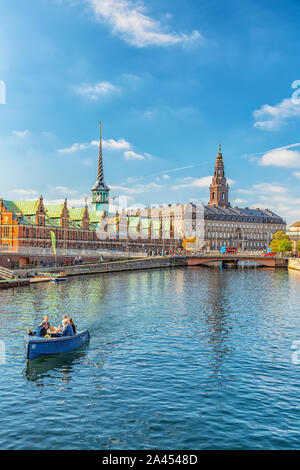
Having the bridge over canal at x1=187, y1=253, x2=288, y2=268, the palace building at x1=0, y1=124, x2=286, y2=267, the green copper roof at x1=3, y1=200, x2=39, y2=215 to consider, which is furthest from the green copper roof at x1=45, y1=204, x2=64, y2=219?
the bridge over canal at x1=187, y1=253, x2=288, y2=268

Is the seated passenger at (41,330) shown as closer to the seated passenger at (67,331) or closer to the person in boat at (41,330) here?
the person in boat at (41,330)

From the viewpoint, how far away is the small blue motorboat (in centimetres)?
3400

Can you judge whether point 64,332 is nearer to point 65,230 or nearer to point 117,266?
point 117,266

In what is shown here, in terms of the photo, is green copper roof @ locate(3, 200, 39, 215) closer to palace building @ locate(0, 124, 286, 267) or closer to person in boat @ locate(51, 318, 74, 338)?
palace building @ locate(0, 124, 286, 267)

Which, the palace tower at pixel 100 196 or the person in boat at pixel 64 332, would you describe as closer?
the person in boat at pixel 64 332

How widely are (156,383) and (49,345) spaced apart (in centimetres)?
1021

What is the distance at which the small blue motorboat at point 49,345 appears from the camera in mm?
34000

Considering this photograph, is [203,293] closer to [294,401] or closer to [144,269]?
[294,401]

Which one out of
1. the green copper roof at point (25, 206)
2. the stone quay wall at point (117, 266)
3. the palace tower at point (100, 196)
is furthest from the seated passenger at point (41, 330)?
the palace tower at point (100, 196)

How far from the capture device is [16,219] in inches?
4823

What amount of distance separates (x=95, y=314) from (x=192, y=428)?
32.0 meters

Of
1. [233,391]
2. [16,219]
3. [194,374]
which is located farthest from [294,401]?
[16,219]

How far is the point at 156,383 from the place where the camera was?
2917 centimetres

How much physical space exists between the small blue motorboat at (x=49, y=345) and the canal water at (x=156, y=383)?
660mm
